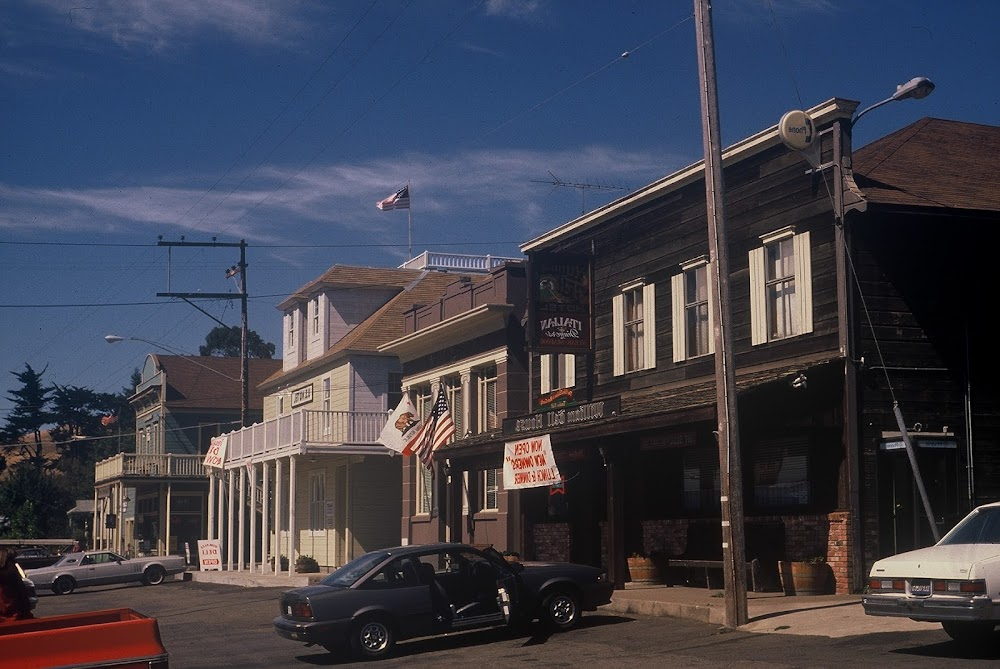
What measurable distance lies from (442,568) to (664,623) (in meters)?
3.55

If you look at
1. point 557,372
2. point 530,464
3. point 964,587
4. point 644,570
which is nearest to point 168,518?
point 557,372

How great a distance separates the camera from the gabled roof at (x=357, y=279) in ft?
142

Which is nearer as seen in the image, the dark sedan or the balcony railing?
the dark sedan

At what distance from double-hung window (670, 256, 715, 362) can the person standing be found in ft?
46.0

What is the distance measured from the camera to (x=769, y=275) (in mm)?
21953

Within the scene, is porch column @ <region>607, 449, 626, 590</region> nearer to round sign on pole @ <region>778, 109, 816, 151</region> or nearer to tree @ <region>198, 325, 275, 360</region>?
round sign on pole @ <region>778, 109, 816, 151</region>

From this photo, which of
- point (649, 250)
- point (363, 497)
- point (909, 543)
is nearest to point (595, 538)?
point (649, 250)

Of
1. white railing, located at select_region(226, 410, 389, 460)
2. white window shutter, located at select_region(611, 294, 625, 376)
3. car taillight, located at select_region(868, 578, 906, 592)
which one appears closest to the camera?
car taillight, located at select_region(868, 578, 906, 592)

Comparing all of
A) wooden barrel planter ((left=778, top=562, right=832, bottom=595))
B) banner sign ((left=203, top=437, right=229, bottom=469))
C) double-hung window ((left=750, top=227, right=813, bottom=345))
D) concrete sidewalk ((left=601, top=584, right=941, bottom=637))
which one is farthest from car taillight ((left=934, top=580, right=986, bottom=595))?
banner sign ((left=203, top=437, right=229, bottom=469))

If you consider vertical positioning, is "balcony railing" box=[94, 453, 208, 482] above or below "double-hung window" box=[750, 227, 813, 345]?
below

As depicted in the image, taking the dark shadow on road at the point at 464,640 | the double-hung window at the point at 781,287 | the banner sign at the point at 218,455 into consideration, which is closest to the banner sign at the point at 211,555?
the banner sign at the point at 218,455

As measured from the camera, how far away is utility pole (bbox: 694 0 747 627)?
1678 centimetres

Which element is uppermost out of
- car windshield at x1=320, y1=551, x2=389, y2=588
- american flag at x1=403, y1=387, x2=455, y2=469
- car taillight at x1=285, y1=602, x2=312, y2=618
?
american flag at x1=403, y1=387, x2=455, y2=469

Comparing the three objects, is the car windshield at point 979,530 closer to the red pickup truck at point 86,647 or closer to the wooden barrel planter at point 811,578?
the wooden barrel planter at point 811,578
